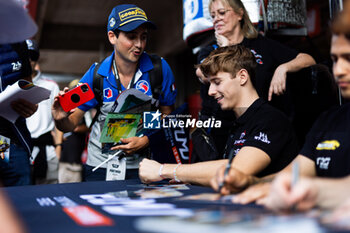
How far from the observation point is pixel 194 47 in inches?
117

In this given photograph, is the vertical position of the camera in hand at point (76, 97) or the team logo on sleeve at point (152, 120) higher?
the camera in hand at point (76, 97)

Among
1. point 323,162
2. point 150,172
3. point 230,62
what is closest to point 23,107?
point 150,172

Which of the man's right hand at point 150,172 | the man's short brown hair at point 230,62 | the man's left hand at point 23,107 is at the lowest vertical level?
the man's right hand at point 150,172

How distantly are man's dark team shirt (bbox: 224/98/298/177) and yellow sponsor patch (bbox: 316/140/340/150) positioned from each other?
11.1 inches

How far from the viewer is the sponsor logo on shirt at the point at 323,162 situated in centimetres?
132

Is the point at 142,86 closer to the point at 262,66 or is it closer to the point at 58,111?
the point at 58,111

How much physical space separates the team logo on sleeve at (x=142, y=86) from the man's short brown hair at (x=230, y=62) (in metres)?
0.42

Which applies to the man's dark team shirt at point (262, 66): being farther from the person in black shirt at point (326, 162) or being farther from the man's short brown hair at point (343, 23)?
the man's short brown hair at point (343, 23)

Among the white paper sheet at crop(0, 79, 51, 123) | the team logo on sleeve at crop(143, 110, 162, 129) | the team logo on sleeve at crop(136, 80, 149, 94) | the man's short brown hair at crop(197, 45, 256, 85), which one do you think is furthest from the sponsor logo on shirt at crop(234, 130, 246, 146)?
the white paper sheet at crop(0, 79, 51, 123)

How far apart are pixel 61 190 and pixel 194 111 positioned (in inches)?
44.2

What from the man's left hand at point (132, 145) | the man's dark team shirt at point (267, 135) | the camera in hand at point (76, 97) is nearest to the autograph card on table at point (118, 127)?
the man's left hand at point (132, 145)

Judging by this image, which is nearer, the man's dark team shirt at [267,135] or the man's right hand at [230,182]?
the man's right hand at [230,182]

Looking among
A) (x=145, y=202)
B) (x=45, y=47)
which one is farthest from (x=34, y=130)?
(x=45, y=47)

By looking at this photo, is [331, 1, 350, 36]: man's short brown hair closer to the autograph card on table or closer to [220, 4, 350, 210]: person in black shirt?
[220, 4, 350, 210]: person in black shirt
